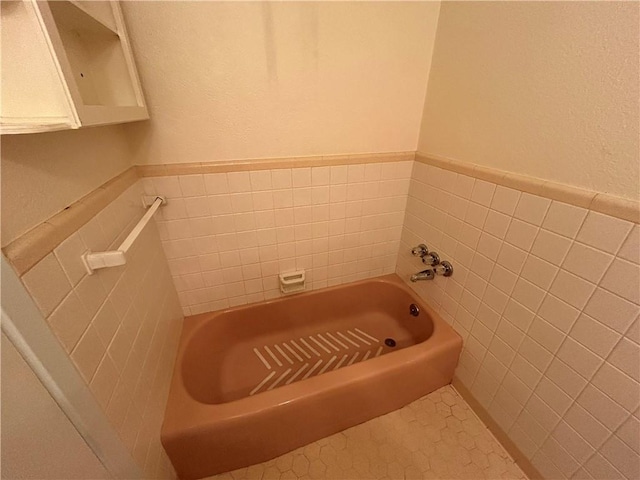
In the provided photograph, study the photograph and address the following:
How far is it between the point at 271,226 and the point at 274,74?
0.65 m

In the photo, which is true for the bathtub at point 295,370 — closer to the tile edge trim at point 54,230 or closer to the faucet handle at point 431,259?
the faucet handle at point 431,259

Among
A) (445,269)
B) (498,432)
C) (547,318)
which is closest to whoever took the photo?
(547,318)

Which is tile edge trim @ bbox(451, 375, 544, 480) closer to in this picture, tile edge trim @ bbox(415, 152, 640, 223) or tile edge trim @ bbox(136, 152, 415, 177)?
tile edge trim @ bbox(415, 152, 640, 223)

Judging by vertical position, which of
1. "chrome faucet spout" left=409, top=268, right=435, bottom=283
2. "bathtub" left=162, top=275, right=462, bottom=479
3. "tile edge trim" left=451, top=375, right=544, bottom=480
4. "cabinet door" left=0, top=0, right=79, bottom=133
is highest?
"cabinet door" left=0, top=0, right=79, bottom=133

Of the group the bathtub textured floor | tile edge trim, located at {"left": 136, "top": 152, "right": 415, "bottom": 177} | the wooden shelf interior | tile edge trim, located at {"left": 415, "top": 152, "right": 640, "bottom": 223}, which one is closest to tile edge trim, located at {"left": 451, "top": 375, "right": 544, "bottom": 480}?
the bathtub textured floor

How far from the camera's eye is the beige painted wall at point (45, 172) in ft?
1.42

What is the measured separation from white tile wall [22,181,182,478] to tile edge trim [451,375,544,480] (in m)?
1.28

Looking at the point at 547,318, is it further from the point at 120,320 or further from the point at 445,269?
the point at 120,320

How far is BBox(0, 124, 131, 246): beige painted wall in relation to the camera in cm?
43

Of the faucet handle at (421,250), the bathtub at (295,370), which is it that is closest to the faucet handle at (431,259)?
the faucet handle at (421,250)

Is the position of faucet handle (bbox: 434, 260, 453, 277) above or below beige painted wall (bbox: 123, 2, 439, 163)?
below

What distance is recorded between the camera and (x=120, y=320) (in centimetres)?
71

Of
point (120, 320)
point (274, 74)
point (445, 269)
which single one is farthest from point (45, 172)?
point (445, 269)

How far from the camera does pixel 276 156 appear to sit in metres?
1.17
